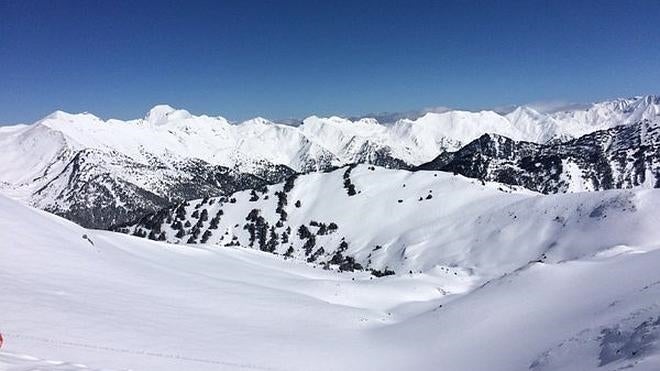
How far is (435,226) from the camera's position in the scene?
508ft

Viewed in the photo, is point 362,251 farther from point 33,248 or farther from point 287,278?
point 33,248

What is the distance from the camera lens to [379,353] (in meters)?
34.1

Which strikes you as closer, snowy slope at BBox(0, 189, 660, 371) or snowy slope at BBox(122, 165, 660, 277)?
snowy slope at BBox(0, 189, 660, 371)

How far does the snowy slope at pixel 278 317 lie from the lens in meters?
22.6

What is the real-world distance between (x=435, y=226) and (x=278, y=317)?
122739mm

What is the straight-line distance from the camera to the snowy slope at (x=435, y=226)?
11188 centimetres

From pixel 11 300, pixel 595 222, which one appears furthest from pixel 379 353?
pixel 595 222

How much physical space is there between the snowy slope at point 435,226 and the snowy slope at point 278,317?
2466 inches

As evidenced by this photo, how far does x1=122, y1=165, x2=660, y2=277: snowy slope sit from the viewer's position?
4405 inches

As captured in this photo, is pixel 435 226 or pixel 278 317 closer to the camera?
pixel 278 317

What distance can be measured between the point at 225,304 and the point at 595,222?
104 metres

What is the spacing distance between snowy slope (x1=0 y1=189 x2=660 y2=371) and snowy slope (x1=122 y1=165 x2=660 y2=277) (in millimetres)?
62641

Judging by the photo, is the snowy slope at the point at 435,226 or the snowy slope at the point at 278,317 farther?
the snowy slope at the point at 435,226

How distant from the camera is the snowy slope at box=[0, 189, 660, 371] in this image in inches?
890
